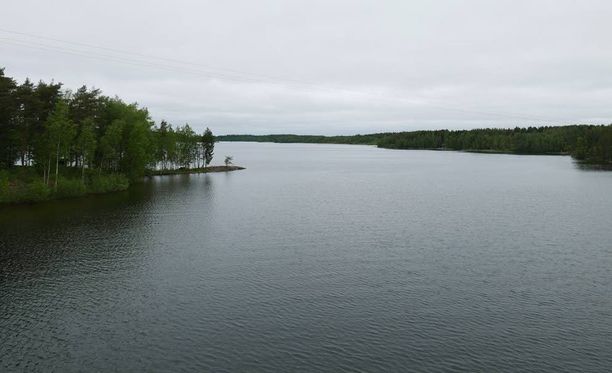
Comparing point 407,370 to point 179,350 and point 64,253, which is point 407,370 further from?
point 64,253

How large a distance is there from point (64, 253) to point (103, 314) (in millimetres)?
16294

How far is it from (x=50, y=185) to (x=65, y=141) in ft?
28.8

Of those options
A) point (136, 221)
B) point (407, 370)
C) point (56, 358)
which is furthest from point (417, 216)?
point (56, 358)

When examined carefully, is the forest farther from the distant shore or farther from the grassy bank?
the distant shore

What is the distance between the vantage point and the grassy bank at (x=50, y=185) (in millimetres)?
68875

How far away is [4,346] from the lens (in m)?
24.9

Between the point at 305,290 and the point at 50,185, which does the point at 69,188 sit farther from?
the point at 305,290

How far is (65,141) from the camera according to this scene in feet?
243

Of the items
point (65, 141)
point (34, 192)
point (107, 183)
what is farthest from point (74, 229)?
point (107, 183)

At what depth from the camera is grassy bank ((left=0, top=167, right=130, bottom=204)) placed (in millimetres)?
68875

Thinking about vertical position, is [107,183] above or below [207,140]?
below

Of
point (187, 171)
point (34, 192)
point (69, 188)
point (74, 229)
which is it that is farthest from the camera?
point (187, 171)

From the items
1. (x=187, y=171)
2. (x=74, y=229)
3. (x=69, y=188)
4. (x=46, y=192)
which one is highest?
(x=187, y=171)

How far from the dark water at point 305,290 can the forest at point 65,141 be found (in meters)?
11.2
